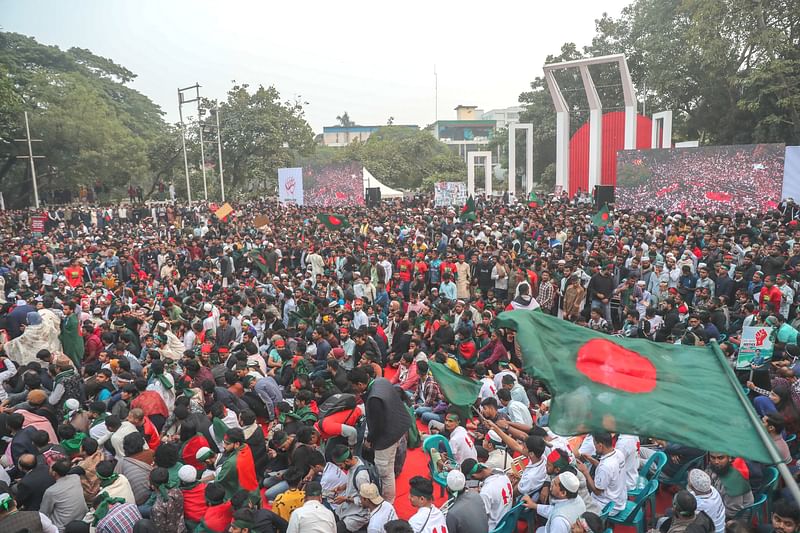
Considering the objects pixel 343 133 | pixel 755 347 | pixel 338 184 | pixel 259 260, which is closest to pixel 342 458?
pixel 755 347

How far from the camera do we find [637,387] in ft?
11.1

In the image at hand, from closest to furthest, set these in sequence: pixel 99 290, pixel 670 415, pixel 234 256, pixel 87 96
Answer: pixel 670 415 → pixel 99 290 → pixel 234 256 → pixel 87 96

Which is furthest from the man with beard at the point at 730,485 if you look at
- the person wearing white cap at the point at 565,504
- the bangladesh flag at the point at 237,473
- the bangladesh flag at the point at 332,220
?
the bangladesh flag at the point at 332,220

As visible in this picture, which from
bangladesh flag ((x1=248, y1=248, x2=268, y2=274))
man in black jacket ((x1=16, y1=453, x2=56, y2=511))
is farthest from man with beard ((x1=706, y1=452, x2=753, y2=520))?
bangladesh flag ((x1=248, y1=248, x2=268, y2=274))

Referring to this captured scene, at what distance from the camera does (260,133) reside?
1523 inches

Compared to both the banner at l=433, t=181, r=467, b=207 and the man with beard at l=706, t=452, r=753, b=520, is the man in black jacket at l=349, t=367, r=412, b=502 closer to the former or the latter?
the man with beard at l=706, t=452, r=753, b=520

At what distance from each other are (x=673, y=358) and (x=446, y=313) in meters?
6.01

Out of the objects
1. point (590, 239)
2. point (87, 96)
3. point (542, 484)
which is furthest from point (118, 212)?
point (542, 484)

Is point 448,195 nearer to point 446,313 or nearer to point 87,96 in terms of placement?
point 446,313

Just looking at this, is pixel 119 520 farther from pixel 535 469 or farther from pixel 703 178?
pixel 703 178

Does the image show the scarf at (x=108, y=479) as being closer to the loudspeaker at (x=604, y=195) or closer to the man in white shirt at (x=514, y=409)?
the man in white shirt at (x=514, y=409)

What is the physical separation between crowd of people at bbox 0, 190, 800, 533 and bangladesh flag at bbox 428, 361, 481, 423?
0.08 meters

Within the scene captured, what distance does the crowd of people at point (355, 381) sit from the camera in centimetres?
484

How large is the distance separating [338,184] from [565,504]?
21947mm
